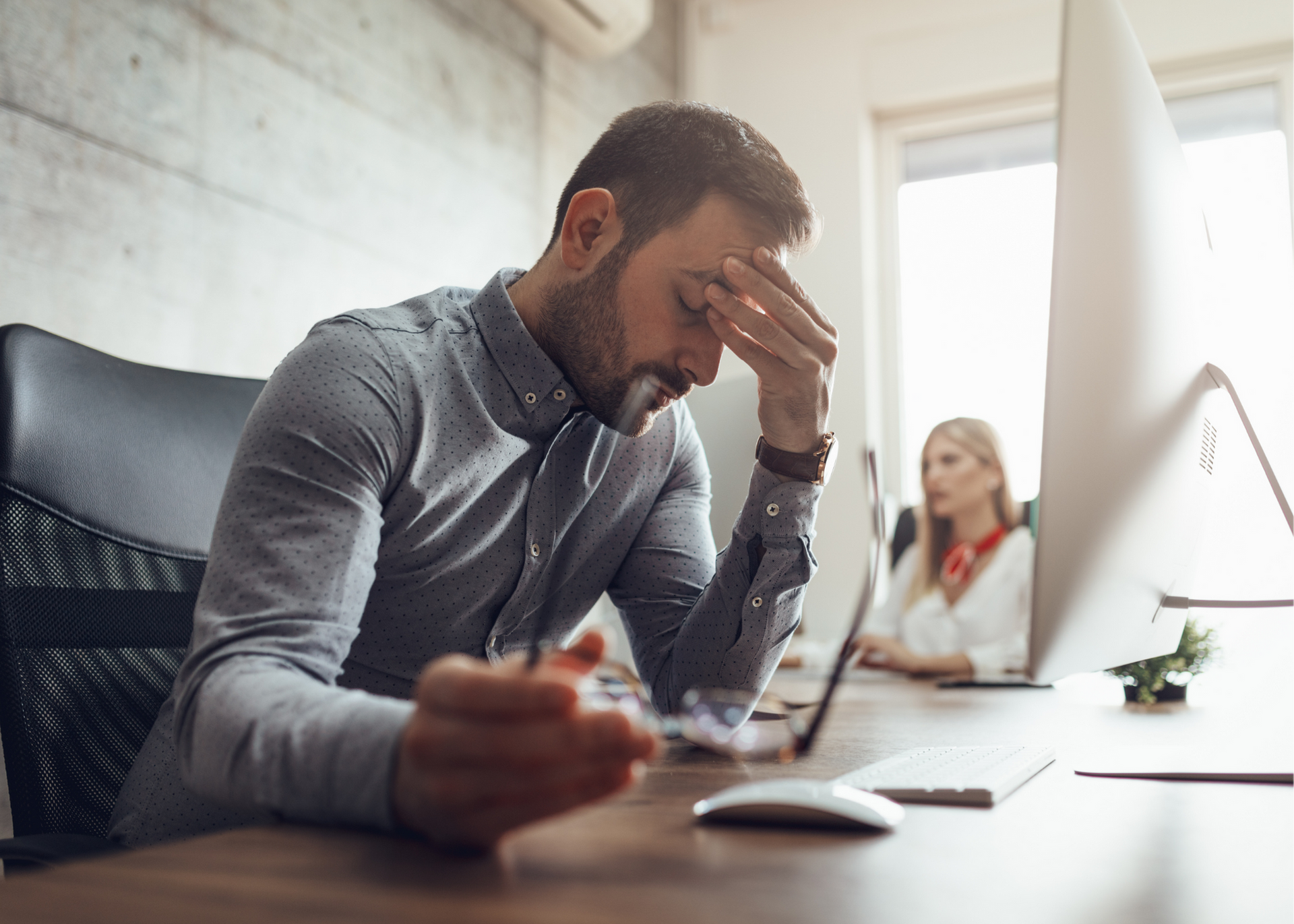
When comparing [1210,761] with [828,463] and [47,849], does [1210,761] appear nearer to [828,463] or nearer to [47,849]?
[828,463]

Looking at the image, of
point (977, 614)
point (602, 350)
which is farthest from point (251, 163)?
point (977, 614)

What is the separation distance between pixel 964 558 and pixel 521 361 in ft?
7.25

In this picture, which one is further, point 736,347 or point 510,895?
point 736,347

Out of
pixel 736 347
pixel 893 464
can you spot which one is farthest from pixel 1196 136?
pixel 736 347

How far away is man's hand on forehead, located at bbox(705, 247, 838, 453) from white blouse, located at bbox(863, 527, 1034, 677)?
1.64 meters

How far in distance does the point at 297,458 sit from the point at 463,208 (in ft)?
7.27

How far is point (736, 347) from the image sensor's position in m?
1.07

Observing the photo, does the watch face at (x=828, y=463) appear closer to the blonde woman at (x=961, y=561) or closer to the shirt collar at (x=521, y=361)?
the shirt collar at (x=521, y=361)

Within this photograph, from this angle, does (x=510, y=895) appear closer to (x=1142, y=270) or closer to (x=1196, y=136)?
(x=1142, y=270)

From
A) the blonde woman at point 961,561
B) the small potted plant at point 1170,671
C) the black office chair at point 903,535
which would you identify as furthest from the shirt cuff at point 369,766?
the black office chair at point 903,535

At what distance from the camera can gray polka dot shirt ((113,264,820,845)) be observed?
59 centimetres

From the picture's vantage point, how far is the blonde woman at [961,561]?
271 cm

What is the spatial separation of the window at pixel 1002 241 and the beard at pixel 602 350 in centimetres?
235

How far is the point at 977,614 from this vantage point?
2.72 metres
